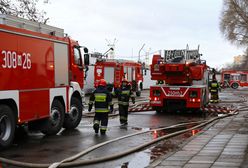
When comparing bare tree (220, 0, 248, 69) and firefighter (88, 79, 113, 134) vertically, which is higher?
bare tree (220, 0, 248, 69)

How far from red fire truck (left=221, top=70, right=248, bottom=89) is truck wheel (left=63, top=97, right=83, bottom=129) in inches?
1873

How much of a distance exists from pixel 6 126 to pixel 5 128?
0.05 m

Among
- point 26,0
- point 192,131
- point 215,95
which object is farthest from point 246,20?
point 192,131

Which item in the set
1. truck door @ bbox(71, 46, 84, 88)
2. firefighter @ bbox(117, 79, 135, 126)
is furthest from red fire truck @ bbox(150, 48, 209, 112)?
truck door @ bbox(71, 46, 84, 88)

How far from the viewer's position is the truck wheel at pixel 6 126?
854cm

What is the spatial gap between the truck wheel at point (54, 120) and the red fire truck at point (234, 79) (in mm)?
48904

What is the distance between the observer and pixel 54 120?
1078 centimetres

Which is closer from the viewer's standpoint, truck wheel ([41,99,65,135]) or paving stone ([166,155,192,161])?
paving stone ([166,155,192,161])

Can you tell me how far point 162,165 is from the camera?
6691 mm

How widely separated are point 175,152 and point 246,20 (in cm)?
5216

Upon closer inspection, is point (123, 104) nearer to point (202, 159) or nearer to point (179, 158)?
point (179, 158)

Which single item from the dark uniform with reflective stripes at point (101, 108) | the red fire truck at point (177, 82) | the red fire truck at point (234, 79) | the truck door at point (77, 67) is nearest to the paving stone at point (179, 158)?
the dark uniform with reflective stripes at point (101, 108)

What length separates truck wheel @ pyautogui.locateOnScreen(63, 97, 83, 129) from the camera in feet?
39.3

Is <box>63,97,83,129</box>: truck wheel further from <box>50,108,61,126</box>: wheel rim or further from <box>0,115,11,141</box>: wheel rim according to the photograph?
<box>0,115,11,141</box>: wheel rim
